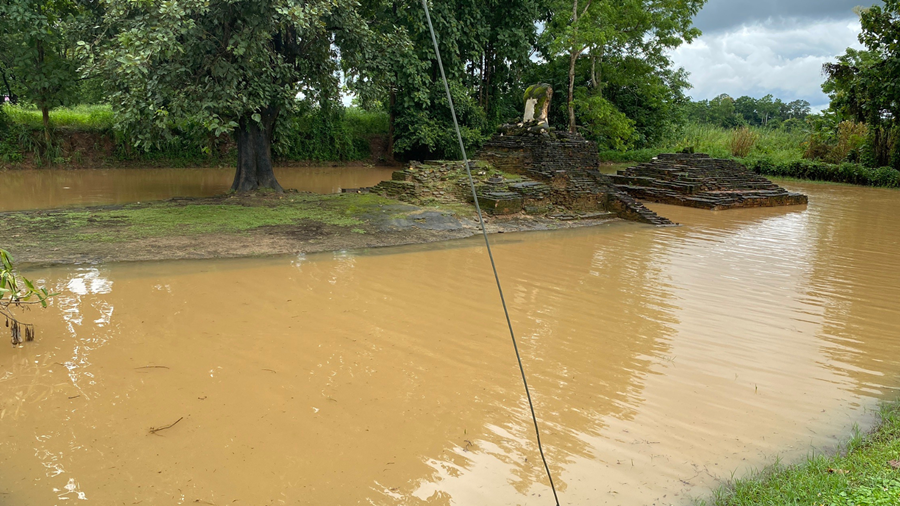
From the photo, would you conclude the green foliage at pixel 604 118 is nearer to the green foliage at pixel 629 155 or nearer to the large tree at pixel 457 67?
the green foliage at pixel 629 155

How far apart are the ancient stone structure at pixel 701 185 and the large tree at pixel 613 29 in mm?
5516

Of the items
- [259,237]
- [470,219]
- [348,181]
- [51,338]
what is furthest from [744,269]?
[348,181]

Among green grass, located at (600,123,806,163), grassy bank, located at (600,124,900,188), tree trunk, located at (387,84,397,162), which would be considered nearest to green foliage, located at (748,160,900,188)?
grassy bank, located at (600,124,900,188)

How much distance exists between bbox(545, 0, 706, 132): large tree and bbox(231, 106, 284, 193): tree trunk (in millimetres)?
11914

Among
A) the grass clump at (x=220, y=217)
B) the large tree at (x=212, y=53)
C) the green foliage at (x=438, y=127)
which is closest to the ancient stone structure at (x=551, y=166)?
the grass clump at (x=220, y=217)

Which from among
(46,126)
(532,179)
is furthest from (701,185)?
(46,126)

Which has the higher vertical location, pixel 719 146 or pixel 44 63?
pixel 44 63

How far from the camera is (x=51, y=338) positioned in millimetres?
4543

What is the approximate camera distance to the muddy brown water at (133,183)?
1186cm

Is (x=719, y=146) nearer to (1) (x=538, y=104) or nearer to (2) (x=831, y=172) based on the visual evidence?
(2) (x=831, y=172)

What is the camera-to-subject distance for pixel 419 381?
402cm

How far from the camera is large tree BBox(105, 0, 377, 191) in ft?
25.3

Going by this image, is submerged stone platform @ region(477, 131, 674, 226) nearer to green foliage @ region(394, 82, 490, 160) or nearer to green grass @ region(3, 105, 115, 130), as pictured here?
green foliage @ region(394, 82, 490, 160)

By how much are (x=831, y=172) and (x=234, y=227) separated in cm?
2083
